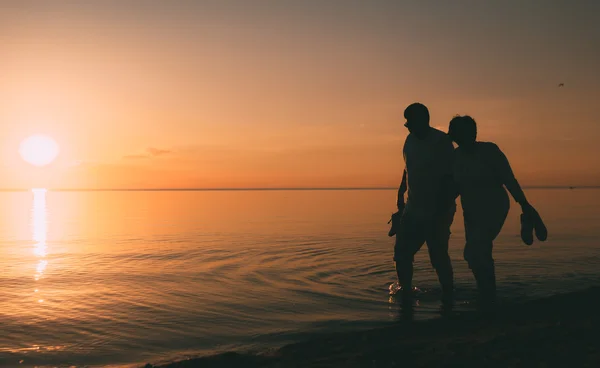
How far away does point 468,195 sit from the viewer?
6.63m

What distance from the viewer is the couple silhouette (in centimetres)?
649

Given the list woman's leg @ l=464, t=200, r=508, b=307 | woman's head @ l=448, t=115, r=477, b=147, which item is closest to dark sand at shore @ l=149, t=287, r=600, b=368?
woman's leg @ l=464, t=200, r=508, b=307

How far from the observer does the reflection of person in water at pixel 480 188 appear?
6.48m

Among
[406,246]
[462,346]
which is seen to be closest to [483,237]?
[406,246]

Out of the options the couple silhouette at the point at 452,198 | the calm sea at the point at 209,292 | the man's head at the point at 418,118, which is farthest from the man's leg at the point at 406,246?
the man's head at the point at 418,118

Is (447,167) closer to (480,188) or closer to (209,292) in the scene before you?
(480,188)

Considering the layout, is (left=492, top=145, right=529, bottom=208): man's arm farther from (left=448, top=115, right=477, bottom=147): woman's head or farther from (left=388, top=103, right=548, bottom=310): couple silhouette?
(left=448, top=115, right=477, bottom=147): woman's head

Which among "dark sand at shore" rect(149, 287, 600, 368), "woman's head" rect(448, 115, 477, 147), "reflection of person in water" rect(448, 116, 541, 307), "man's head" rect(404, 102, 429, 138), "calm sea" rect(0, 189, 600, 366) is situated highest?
"man's head" rect(404, 102, 429, 138)

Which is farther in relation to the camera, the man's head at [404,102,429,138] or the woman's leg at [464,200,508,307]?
the man's head at [404,102,429,138]

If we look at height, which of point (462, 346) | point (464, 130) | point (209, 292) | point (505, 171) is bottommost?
point (209, 292)

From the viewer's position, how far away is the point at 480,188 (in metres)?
6.55

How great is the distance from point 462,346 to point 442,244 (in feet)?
8.76

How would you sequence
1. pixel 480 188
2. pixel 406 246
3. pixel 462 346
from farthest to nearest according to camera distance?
pixel 406 246 < pixel 480 188 < pixel 462 346

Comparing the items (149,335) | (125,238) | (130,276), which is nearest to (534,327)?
(149,335)
